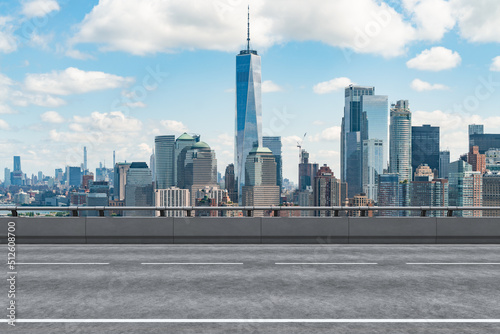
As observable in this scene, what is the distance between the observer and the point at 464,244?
1514cm

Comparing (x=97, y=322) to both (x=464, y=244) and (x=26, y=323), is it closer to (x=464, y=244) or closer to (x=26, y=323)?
(x=26, y=323)

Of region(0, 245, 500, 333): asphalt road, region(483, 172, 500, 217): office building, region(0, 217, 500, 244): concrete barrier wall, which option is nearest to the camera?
region(0, 245, 500, 333): asphalt road

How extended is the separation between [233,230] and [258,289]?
684 cm

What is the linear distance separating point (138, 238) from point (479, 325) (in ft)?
35.9

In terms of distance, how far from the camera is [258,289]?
8.41 metres

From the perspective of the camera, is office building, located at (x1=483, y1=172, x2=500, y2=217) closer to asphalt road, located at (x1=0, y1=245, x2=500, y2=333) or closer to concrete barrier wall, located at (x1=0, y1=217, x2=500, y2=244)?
concrete barrier wall, located at (x1=0, y1=217, x2=500, y2=244)

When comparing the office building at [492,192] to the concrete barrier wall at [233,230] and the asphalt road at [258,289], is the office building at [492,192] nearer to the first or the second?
the concrete barrier wall at [233,230]

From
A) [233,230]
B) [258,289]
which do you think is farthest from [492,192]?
[258,289]

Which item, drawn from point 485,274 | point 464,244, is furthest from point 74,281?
point 464,244

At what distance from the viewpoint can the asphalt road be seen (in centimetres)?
632

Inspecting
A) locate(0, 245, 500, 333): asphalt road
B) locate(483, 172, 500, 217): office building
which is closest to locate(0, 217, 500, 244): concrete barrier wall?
locate(0, 245, 500, 333): asphalt road

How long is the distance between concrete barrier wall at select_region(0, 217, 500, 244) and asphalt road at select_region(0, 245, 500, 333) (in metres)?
1.64

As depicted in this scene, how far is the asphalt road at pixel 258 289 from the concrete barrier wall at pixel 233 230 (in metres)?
1.64

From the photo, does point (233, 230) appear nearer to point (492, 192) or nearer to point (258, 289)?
point (258, 289)
